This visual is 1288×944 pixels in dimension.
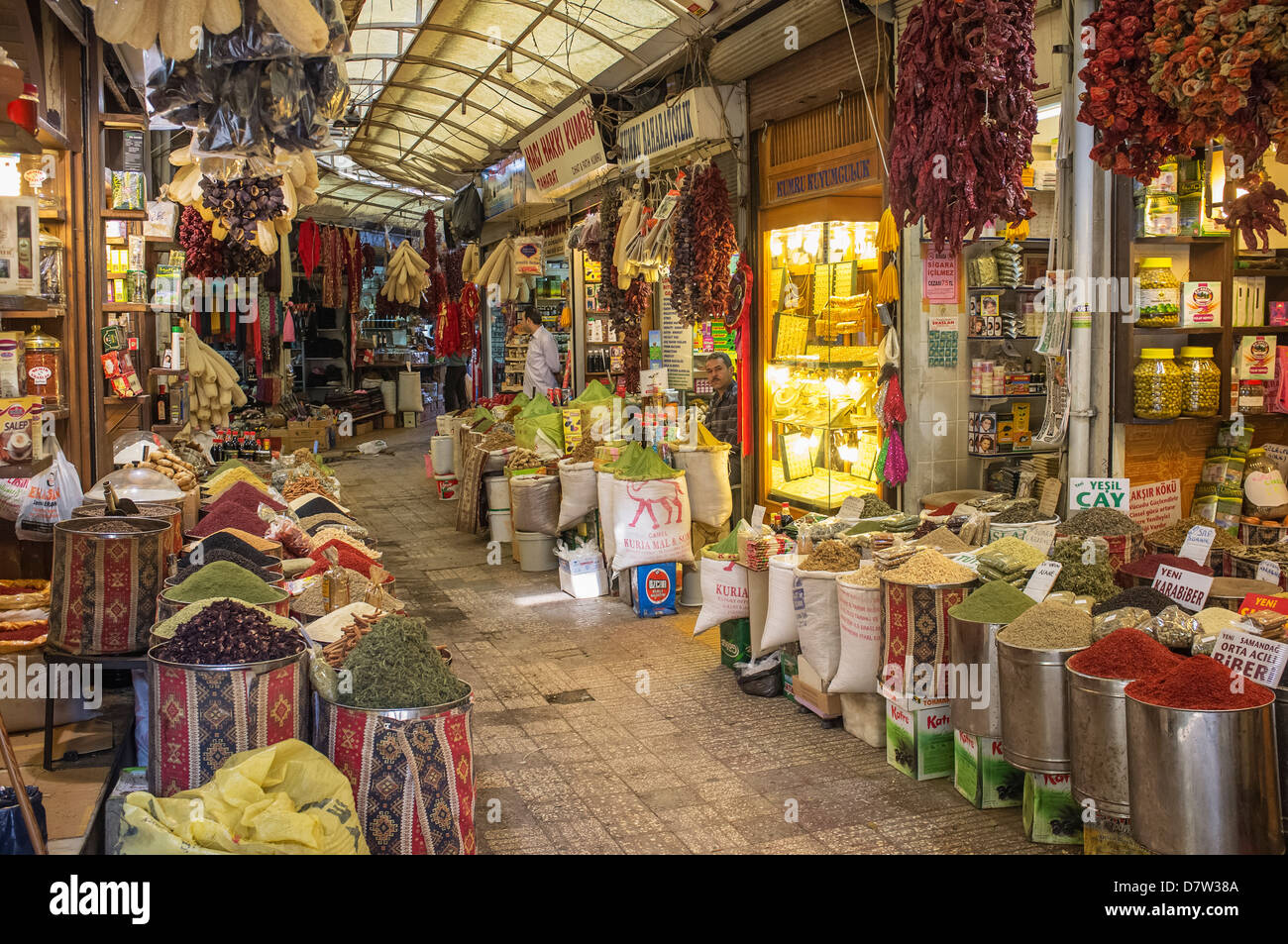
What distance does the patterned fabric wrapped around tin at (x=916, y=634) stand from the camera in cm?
439

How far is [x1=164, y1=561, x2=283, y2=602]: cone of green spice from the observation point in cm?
338

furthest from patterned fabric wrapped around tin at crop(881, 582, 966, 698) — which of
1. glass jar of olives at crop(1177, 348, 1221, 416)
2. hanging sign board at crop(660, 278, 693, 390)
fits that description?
hanging sign board at crop(660, 278, 693, 390)

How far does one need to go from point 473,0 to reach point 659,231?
8.06ft

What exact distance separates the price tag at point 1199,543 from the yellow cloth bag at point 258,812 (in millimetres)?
3215

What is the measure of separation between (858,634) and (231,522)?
106 inches

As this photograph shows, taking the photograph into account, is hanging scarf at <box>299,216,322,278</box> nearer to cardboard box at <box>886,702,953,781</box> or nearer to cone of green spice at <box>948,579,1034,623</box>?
cardboard box at <box>886,702,953,781</box>

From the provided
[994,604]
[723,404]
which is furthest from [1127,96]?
[723,404]

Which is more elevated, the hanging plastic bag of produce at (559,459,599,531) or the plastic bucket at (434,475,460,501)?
the hanging plastic bag of produce at (559,459,599,531)

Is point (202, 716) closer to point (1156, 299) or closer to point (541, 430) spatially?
point (1156, 299)

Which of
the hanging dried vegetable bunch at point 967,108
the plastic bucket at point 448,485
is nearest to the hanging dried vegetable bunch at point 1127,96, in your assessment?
the hanging dried vegetable bunch at point 967,108

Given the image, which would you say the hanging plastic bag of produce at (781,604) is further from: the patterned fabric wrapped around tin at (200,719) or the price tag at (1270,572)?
the patterned fabric wrapped around tin at (200,719)

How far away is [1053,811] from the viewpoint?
12.9 ft

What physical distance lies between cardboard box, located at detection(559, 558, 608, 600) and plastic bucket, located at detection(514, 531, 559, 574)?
2.80 feet

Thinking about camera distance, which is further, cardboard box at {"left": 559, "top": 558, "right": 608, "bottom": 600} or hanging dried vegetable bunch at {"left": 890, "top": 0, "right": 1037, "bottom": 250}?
cardboard box at {"left": 559, "top": 558, "right": 608, "bottom": 600}
